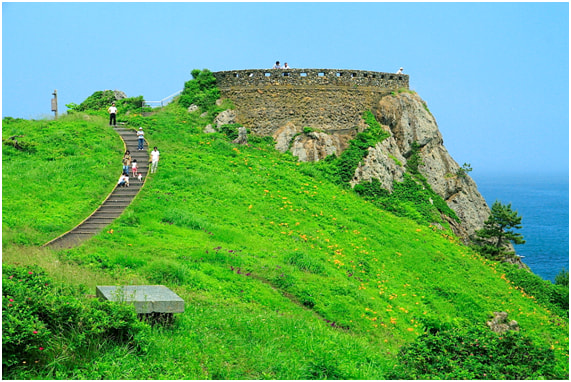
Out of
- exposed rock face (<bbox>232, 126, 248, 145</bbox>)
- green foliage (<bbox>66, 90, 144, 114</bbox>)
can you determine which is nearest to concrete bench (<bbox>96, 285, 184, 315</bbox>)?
exposed rock face (<bbox>232, 126, 248, 145</bbox>)

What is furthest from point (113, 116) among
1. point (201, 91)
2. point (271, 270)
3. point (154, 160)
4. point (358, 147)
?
point (271, 270)

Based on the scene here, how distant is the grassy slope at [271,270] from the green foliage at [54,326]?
0.44 m

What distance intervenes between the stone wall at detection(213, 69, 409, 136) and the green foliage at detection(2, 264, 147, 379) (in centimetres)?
2538

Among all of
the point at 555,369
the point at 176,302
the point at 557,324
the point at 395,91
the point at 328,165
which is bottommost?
the point at 557,324

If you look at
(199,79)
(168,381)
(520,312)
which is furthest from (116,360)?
(199,79)

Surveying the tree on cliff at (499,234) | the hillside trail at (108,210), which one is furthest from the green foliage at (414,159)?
the hillside trail at (108,210)

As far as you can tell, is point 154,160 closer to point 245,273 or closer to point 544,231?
point 245,273

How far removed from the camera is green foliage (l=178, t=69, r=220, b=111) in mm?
36562

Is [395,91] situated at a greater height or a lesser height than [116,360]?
greater

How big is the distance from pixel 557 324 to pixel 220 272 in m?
12.5

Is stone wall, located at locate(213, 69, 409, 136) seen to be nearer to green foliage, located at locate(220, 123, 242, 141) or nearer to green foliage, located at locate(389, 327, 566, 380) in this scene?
green foliage, located at locate(220, 123, 242, 141)

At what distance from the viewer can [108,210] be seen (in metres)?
22.4

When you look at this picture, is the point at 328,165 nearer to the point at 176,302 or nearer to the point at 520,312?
the point at 520,312

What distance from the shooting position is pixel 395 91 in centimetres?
3838
